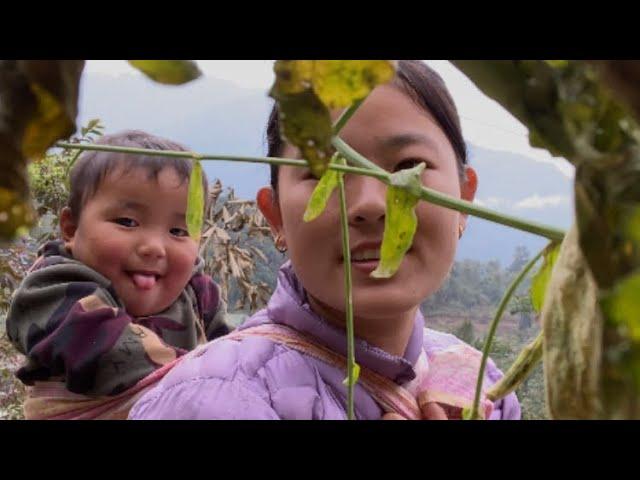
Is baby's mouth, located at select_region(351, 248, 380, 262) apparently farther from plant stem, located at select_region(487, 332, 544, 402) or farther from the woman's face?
plant stem, located at select_region(487, 332, 544, 402)

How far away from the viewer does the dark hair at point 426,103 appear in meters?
0.72

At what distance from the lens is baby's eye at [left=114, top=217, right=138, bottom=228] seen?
1147mm

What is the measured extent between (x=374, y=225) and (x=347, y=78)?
0.40 meters

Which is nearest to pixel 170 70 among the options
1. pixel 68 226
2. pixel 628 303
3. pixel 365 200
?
pixel 628 303

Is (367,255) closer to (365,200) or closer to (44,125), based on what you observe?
(365,200)

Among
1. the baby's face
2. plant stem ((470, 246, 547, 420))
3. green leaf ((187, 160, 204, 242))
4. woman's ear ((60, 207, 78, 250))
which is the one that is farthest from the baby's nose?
plant stem ((470, 246, 547, 420))

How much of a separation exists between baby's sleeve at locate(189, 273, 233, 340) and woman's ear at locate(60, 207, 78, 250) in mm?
245

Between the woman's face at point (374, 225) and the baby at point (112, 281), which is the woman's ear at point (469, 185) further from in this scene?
the baby at point (112, 281)

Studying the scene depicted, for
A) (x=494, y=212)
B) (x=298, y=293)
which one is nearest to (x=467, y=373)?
(x=298, y=293)

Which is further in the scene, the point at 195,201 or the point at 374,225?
the point at 374,225

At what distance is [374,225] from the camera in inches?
24.6

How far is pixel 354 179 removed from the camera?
2.06 feet
